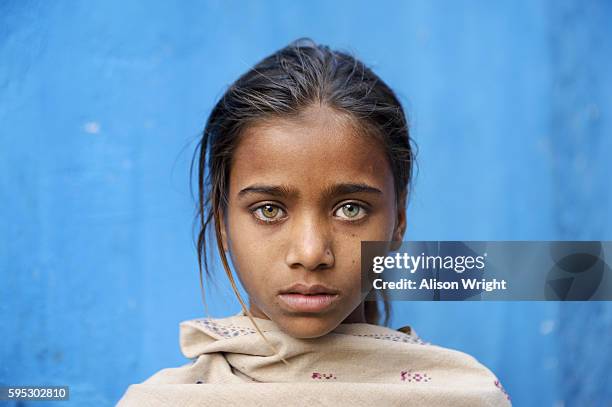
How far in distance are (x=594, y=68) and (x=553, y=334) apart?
76cm

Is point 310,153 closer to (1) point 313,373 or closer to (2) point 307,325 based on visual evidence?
(2) point 307,325

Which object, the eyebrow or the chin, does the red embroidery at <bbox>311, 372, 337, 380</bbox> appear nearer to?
the chin

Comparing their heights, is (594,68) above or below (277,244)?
above

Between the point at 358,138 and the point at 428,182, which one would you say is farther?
the point at 428,182

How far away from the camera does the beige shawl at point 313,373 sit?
1380 mm

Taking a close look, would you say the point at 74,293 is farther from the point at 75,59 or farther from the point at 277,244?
the point at 277,244

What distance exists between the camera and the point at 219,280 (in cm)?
185

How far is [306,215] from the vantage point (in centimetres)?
131

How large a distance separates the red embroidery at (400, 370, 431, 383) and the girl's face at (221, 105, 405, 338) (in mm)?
218

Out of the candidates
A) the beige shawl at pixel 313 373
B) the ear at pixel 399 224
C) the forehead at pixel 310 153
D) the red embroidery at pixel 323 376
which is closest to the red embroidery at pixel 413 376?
the beige shawl at pixel 313 373

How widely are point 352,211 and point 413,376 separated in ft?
1.25

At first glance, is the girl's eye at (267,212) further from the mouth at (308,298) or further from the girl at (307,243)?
the mouth at (308,298)

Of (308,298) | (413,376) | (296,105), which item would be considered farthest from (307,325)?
(296,105)

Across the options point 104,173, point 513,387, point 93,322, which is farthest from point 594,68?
point 93,322
